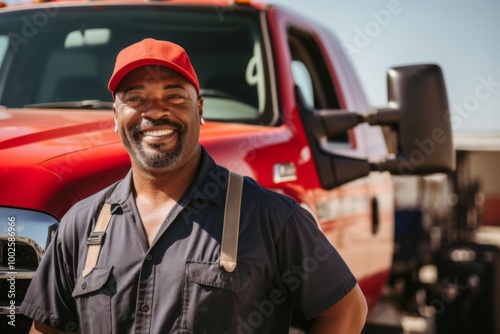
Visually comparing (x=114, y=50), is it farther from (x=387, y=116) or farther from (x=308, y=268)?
(x=308, y=268)

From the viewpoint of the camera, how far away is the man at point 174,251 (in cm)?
220

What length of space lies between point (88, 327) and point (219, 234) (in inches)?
17.6

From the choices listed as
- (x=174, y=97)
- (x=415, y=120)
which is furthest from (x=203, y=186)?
(x=415, y=120)

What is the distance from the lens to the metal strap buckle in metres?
2.30

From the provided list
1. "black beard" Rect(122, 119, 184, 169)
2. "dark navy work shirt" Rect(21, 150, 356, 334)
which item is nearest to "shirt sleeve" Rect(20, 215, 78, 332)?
"dark navy work shirt" Rect(21, 150, 356, 334)

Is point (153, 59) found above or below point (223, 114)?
above

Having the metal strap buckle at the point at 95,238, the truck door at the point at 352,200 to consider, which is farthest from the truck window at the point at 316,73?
the metal strap buckle at the point at 95,238

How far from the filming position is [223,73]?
3705 mm

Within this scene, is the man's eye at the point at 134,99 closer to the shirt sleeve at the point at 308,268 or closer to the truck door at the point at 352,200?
the shirt sleeve at the point at 308,268

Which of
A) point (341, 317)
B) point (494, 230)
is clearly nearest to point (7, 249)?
point (341, 317)

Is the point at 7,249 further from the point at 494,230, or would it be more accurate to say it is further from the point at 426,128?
the point at 494,230

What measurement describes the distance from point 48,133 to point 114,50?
1.30 metres

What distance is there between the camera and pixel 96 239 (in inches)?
90.6

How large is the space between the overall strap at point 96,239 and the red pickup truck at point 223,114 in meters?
0.10
